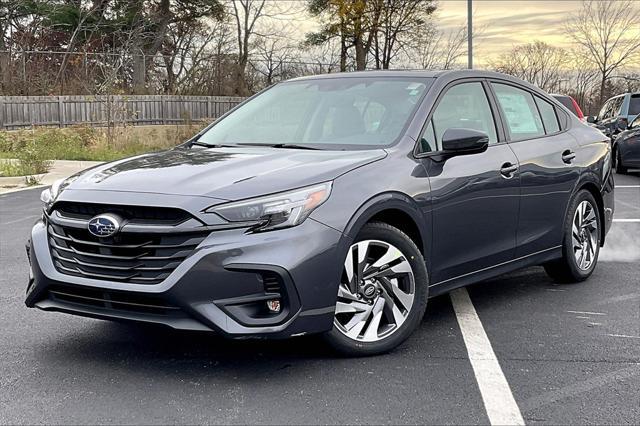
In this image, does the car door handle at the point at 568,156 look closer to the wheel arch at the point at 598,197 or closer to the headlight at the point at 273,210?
the wheel arch at the point at 598,197

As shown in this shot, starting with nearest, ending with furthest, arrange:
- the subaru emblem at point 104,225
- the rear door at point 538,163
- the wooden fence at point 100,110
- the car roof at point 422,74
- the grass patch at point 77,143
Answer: the subaru emblem at point 104,225, the car roof at point 422,74, the rear door at point 538,163, the grass patch at point 77,143, the wooden fence at point 100,110

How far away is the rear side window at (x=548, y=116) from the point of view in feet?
19.3

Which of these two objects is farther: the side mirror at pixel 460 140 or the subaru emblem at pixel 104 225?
the side mirror at pixel 460 140

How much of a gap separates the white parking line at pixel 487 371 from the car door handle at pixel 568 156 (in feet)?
4.34

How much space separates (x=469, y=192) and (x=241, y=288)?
5.80 feet

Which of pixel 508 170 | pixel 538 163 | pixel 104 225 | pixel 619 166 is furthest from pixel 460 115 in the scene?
pixel 619 166

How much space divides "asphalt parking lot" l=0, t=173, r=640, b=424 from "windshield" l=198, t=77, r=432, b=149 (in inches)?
50.6

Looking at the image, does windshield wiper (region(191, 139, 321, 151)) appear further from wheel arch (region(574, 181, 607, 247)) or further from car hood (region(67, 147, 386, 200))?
wheel arch (region(574, 181, 607, 247))

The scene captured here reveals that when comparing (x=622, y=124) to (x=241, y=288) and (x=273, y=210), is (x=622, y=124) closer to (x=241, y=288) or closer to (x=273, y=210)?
(x=273, y=210)

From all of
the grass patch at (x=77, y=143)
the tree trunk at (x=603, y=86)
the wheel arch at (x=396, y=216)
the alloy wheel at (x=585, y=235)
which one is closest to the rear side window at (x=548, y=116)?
the alloy wheel at (x=585, y=235)

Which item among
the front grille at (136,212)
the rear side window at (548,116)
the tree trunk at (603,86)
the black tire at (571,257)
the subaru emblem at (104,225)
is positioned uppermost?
the tree trunk at (603,86)

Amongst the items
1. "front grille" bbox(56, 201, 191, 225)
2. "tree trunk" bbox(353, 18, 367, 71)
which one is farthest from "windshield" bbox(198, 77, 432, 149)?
"tree trunk" bbox(353, 18, 367, 71)

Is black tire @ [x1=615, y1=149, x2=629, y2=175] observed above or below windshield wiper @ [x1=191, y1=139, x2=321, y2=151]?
below

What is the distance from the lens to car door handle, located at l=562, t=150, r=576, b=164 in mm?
5754
